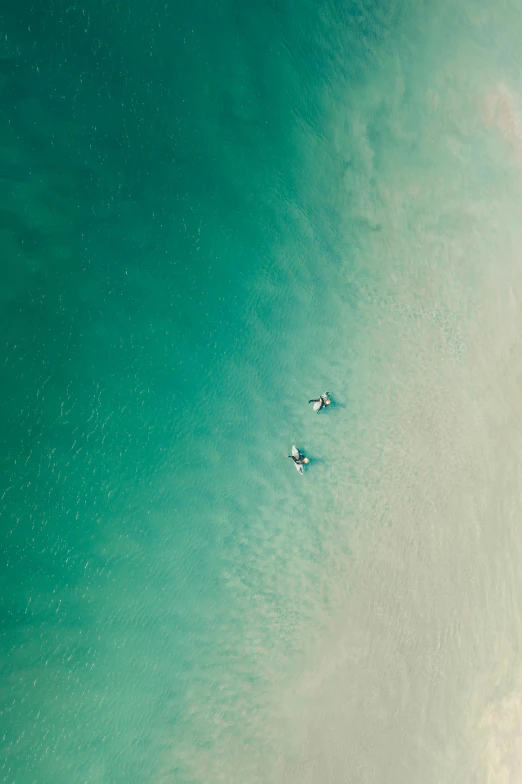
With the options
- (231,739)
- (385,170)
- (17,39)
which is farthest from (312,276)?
(231,739)

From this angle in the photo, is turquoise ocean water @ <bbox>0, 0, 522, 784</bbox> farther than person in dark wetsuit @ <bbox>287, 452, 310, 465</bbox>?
No

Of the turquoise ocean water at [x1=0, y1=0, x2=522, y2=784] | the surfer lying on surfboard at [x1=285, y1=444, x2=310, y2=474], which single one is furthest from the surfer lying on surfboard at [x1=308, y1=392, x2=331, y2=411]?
the surfer lying on surfboard at [x1=285, y1=444, x2=310, y2=474]

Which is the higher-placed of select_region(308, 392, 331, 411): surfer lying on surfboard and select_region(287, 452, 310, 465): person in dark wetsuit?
select_region(308, 392, 331, 411): surfer lying on surfboard

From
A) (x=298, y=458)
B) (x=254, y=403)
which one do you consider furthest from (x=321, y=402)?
(x=254, y=403)

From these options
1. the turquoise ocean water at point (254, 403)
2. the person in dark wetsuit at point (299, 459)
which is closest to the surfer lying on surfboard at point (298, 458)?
the person in dark wetsuit at point (299, 459)

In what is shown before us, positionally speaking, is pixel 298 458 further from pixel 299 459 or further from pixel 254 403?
pixel 254 403

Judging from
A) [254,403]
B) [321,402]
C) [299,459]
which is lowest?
[299,459]

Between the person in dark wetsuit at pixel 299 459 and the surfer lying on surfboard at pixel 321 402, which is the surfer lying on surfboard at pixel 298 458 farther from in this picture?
the surfer lying on surfboard at pixel 321 402

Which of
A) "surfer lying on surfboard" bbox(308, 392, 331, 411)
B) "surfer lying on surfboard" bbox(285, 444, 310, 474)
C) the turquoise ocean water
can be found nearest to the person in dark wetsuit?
"surfer lying on surfboard" bbox(285, 444, 310, 474)

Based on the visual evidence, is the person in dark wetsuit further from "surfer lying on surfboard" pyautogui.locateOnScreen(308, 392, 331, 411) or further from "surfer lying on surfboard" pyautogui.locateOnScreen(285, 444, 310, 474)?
"surfer lying on surfboard" pyautogui.locateOnScreen(308, 392, 331, 411)
